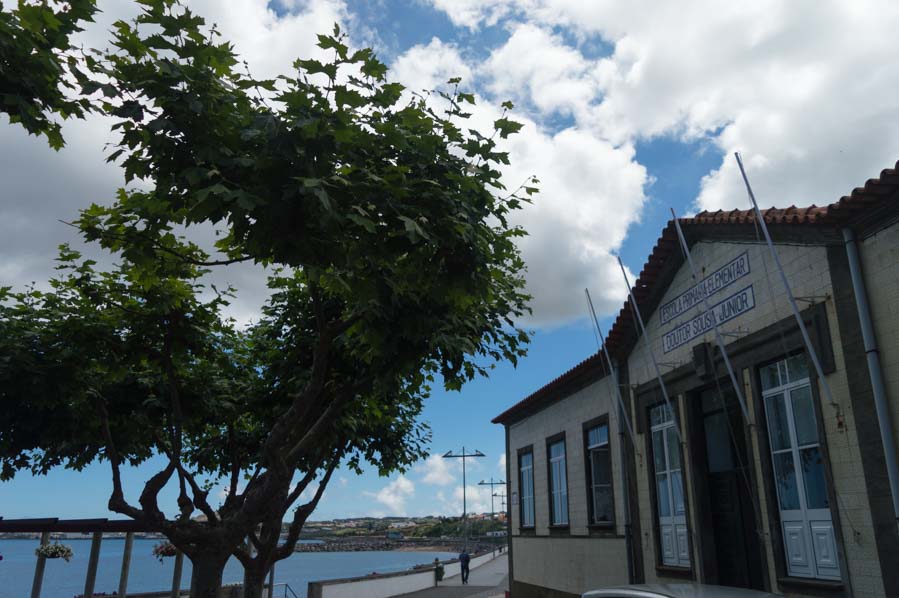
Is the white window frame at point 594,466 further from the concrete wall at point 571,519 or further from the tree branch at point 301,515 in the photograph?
the tree branch at point 301,515

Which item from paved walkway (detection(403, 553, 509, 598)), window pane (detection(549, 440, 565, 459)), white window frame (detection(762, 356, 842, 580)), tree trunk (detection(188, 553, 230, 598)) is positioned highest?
window pane (detection(549, 440, 565, 459))

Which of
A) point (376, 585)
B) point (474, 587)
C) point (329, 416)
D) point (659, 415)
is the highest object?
point (659, 415)

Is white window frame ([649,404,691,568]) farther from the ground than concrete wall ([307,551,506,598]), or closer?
farther from the ground

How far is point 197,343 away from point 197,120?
6.71 meters

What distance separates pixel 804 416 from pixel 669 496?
3.81 meters

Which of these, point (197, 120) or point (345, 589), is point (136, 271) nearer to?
point (197, 120)

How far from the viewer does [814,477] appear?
9.18 metres

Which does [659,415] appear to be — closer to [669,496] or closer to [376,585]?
[669,496]

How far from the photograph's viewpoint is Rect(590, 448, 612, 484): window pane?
15.2m

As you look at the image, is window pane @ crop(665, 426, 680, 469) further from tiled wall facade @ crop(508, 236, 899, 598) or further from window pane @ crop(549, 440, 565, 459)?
window pane @ crop(549, 440, 565, 459)

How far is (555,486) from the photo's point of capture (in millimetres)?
18125

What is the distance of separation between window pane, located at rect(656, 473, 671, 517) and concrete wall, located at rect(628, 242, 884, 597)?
183mm

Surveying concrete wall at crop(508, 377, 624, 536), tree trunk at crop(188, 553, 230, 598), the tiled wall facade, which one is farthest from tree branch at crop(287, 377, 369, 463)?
concrete wall at crop(508, 377, 624, 536)

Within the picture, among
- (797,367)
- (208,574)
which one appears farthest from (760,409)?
(208,574)
